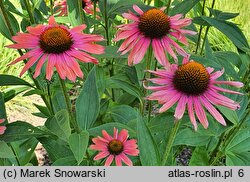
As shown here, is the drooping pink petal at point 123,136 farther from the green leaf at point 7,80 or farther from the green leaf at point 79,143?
the green leaf at point 7,80

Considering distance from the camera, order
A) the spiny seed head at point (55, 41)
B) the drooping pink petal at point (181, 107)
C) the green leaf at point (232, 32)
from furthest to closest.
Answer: the green leaf at point (232, 32) → the spiny seed head at point (55, 41) → the drooping pink petal at point (181, 107)

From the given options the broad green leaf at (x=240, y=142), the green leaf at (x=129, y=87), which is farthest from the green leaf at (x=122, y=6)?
the broad green leaf at (x=240, y=142)

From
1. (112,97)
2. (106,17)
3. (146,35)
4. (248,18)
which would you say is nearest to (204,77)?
(146,35)

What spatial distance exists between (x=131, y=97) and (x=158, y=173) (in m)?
0.50

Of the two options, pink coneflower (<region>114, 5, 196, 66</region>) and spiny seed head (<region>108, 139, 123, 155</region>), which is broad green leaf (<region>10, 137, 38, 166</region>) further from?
pink coneflower (<region>114, 5, 196, 66</region>)

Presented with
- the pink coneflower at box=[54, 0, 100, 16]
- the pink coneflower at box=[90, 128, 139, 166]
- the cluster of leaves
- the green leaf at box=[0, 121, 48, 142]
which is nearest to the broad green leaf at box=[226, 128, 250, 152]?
the cluster of leaves

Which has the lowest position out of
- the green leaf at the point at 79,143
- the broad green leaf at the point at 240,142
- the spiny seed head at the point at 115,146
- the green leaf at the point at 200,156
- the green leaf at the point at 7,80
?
the green leaf at the point at 200,156

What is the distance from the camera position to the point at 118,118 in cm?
112

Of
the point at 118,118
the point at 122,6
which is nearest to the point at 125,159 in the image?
the point at 118,118

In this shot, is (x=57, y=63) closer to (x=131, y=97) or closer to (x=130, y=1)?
(x=130, y=1)

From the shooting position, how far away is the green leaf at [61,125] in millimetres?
873

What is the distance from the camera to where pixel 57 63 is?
80cm

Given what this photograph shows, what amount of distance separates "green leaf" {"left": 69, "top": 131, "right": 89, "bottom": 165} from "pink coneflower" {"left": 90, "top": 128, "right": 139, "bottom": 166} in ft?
0.48

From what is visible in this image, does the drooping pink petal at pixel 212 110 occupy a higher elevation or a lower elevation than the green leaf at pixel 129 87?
higher
